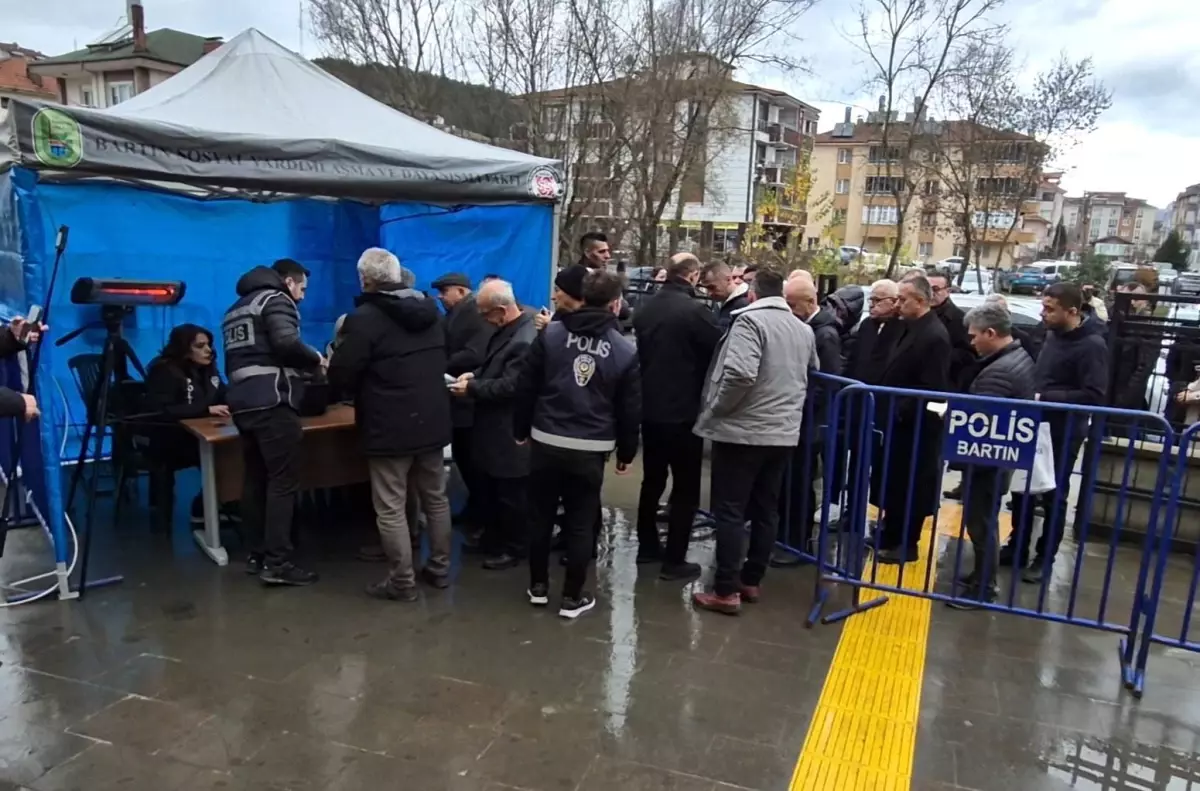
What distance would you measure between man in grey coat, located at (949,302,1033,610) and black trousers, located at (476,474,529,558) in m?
2.46

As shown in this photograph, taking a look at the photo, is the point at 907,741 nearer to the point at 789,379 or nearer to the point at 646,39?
the point at 789,379

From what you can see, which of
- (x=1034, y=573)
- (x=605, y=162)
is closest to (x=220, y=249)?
(x=1034, y=573)

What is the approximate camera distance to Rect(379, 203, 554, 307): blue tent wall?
7.09m

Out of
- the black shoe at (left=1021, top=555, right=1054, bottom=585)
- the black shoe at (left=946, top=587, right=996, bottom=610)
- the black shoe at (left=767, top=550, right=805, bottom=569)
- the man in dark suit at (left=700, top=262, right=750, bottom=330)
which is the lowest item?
the black shoe at (left=767, top=550, right=805, bottom=569)

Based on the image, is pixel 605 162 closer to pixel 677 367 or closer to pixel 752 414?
pixel 677 367

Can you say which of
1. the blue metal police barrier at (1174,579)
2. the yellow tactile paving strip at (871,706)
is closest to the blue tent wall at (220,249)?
the yellow tactile paving strip at (871,706)

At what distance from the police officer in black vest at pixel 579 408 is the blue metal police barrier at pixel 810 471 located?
1.07 metres

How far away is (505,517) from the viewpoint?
5094 millimetres

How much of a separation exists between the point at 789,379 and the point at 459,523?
8.51 ft

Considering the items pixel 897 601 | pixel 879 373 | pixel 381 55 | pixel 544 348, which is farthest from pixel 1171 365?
pixel 381 55

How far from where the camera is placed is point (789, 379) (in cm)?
421

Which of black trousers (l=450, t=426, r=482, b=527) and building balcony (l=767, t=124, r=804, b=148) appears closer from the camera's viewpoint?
black trousers (l=450, t=426, r=482, b=527)

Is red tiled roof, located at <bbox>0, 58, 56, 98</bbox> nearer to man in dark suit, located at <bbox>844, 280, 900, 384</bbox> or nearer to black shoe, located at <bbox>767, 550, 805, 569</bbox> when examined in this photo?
man in dark suit, located at <bbox>844, 280, 900, 384</bbox>

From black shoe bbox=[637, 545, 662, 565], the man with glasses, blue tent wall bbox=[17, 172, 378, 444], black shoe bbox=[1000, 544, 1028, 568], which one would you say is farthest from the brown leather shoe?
blue tent wall bbox=[17, 172, 378, 444]
